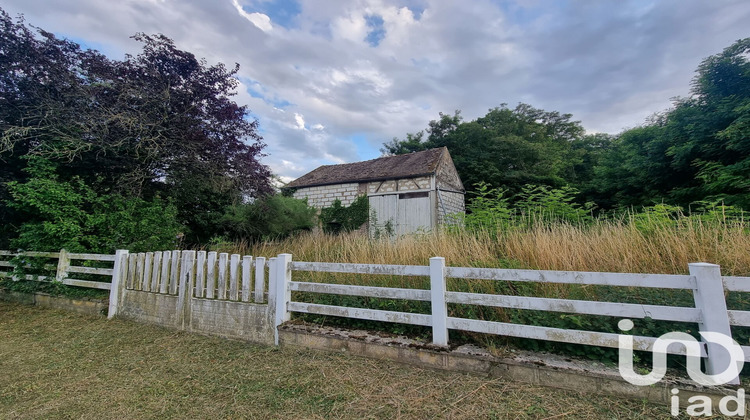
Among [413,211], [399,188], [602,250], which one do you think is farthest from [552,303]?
[399,188]

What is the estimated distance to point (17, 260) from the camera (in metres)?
5.60

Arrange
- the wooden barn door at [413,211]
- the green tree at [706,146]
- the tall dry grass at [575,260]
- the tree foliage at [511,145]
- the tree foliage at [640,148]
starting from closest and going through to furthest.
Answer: the tall dry grass at [575,260] → the green tree at [706,146] → the tree foliage at [640,148] → the wooden barn door at [413,211] → the tree foliage at [511,145]

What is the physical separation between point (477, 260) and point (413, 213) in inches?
314

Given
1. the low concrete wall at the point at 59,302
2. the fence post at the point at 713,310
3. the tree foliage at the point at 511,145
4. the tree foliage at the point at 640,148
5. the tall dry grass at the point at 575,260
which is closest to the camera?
the fence post at the point at 713,310

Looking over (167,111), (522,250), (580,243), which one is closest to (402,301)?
(522,250)

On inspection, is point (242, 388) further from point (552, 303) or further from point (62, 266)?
point (62, 266)

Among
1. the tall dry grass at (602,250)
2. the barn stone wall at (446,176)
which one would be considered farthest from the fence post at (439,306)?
the barn stone wall at (446,176)

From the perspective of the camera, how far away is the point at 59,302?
5090mm

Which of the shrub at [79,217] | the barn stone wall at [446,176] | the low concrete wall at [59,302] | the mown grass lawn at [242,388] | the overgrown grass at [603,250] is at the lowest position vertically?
the mown grass lawn at [242,388]

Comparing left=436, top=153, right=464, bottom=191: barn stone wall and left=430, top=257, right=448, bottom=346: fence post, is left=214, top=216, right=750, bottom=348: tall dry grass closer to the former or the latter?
left=430, top=257, right=448, bottom=346: fence post

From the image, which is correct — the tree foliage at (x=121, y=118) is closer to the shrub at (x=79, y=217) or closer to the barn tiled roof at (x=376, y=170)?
the shrub at (x=79, y=217)

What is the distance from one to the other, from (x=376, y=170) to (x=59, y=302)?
10.8m

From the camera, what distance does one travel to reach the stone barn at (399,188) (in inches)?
462

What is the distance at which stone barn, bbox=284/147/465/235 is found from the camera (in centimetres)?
1173
